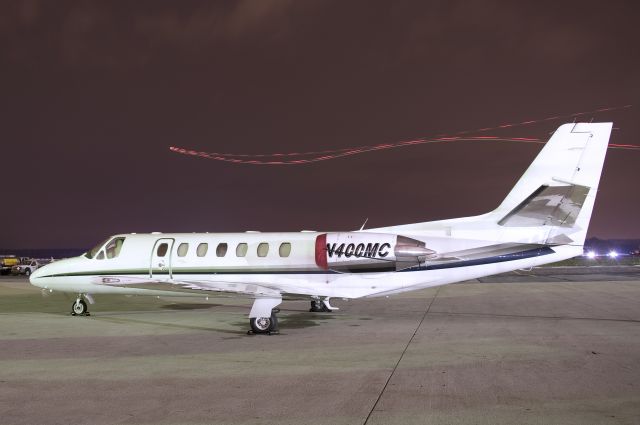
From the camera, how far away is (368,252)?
1623 cm

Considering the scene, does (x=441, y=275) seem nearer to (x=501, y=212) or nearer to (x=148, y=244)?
(x=501, y=212)

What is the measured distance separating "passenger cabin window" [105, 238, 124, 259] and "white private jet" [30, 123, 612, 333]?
560 mm

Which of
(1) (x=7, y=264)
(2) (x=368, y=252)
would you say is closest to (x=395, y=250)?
(2) (x=368, y=252)

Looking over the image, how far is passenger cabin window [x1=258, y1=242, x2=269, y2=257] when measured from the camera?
57.8 feet

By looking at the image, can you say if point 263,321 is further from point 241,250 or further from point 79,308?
point 79,308

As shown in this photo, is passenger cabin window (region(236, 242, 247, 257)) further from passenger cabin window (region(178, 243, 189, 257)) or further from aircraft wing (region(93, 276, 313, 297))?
passenger cabin window (region(178, 243, 189, 257))

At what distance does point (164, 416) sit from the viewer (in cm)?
782

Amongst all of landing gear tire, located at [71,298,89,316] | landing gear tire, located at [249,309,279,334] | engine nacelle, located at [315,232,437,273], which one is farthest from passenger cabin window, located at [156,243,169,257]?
engine nacelle, located at [315,232,437,273]

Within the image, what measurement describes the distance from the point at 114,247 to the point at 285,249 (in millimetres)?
6076

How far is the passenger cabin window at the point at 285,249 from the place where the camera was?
1738cm

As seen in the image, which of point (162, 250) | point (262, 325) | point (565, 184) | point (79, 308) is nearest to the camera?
point (565, 184)

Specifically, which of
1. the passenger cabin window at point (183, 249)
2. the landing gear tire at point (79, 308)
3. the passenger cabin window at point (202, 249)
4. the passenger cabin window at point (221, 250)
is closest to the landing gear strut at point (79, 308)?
the landing gear tire at point (79, 308)

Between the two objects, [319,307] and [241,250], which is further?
[319,307]

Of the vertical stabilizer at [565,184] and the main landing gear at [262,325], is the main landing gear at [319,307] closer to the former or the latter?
the main landing gear at [262,325]
